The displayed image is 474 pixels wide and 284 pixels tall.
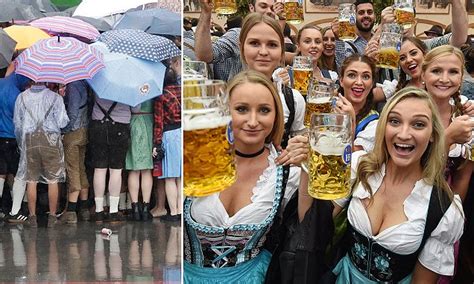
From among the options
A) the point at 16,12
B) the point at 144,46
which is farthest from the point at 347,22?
the point at 16,12

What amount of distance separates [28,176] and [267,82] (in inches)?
147

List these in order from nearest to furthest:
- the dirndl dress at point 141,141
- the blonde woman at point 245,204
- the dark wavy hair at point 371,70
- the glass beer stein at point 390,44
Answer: the blonde woman at point 245,204 < the dark wavy hair at point 371,70 < the glass beer stein at point 390,44 < the dirndl dress at point 141,141

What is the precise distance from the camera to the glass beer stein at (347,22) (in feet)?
11.0

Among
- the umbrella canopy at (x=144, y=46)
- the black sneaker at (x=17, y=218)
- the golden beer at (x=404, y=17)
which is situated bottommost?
the black sneaker at (x=17, y=218)

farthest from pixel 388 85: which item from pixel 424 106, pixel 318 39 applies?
pixel 424 106

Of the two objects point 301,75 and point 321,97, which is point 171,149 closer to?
point 301,75

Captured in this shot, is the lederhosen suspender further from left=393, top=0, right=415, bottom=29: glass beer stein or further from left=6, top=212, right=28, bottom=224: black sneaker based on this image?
left=393, top=0, right=415, bottom=29: glass beer stein

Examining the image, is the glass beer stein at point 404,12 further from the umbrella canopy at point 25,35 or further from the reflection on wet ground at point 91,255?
the umbrella canopy at point 25,35

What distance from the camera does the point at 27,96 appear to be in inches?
196

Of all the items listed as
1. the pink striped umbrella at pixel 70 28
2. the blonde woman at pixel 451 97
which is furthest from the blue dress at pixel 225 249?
the pink striped umbrella at pixel 70 28

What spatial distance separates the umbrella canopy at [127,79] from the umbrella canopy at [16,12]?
1.72 meters

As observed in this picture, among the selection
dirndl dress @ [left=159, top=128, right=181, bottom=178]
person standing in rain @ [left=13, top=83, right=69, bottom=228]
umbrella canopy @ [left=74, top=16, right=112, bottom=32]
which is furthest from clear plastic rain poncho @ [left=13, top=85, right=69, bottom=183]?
dirndl dress @ [left=159, top=128, right=181, bottom=178]

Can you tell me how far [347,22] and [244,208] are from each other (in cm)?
176

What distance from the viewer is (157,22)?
4629mm
